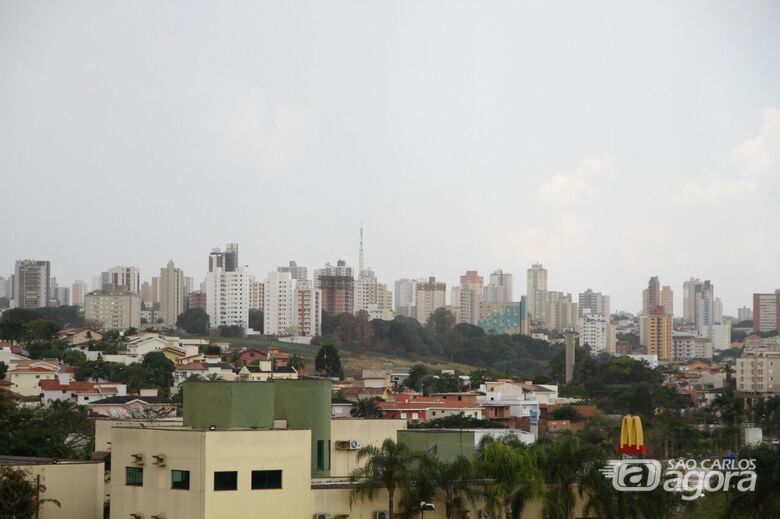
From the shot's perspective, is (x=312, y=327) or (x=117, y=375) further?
(x=312, y=327)

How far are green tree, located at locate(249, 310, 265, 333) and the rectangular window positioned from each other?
10469 centimetres

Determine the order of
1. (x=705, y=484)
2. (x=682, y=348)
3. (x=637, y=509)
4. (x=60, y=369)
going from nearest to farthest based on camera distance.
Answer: (x=637, y=509) < (x=705, y=484) < (x=60, y=369) < (x=682, y=348)

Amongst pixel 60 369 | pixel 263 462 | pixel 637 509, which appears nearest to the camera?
pixel 263 462

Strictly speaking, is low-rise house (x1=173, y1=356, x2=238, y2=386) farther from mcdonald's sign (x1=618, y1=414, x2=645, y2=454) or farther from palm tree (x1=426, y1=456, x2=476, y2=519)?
palm tree (x1=426, y1=456, x2=476, y2=519)

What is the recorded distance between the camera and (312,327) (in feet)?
403

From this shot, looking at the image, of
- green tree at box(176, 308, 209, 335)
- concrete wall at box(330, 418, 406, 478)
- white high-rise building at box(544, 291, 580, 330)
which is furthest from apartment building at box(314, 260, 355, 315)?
concrete wall at box(330, 418, 406, 478)

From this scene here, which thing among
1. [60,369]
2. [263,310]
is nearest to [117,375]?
[60,369]

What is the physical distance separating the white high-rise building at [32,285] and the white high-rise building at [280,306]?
27404mm

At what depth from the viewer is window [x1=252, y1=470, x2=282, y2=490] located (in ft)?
66.3

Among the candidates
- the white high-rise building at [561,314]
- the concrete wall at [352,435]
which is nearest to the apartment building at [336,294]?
the white high-rise building at [561,314]

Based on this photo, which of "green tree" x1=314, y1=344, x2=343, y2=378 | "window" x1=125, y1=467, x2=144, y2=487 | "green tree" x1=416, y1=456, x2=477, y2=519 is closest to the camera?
"green tree" x1=416, y1=456, x2=477, y2=519

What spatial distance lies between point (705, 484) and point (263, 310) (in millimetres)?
107089

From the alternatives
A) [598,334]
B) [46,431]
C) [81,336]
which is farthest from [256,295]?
[46,431]

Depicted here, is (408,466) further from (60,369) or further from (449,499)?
(60,369)
